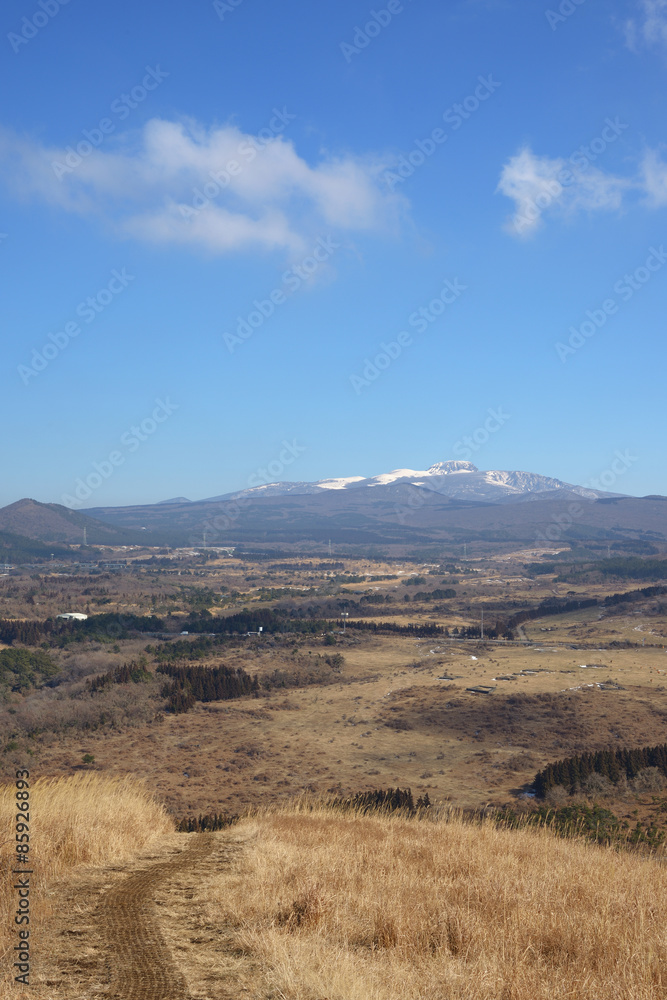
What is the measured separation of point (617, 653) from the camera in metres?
75.4

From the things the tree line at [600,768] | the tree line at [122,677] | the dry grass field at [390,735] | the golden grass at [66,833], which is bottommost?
the dry grass field at [390,735]

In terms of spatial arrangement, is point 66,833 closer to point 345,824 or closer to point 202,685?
point 345,824

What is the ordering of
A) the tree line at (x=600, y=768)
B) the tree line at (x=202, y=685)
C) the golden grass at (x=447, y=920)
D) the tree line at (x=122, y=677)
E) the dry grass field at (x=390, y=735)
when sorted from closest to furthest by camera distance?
1. the golden grass at (x=447, y=920)
2. the tree line at (x=600, y=768)
3. the dry grass field at (x=390, y=735)
4. the tree line at (x=202, y=685)
5. the tree line at (x=122, y=677)

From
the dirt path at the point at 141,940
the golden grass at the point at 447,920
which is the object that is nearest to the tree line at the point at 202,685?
the golden grass at the point at 447,920

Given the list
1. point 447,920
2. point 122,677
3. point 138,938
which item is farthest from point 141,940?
point 122,677

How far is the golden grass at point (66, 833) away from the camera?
27.6 feet

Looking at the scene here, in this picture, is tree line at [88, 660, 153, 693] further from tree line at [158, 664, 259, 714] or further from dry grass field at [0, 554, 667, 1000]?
tree line at [158, 664, 259, 714]

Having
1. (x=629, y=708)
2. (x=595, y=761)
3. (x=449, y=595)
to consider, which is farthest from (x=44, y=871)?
(x=449, y=595)

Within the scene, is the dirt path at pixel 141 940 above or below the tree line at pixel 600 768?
above

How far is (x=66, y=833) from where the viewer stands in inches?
413

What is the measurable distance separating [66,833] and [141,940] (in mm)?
3638

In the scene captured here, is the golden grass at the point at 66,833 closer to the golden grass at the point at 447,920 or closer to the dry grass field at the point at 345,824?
the dry grass field at the point at 345,824

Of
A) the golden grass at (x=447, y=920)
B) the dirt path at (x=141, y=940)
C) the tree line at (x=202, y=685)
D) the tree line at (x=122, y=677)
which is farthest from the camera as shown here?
the tree line at (x=122, y=677)

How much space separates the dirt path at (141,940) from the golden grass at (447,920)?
0.80 m
